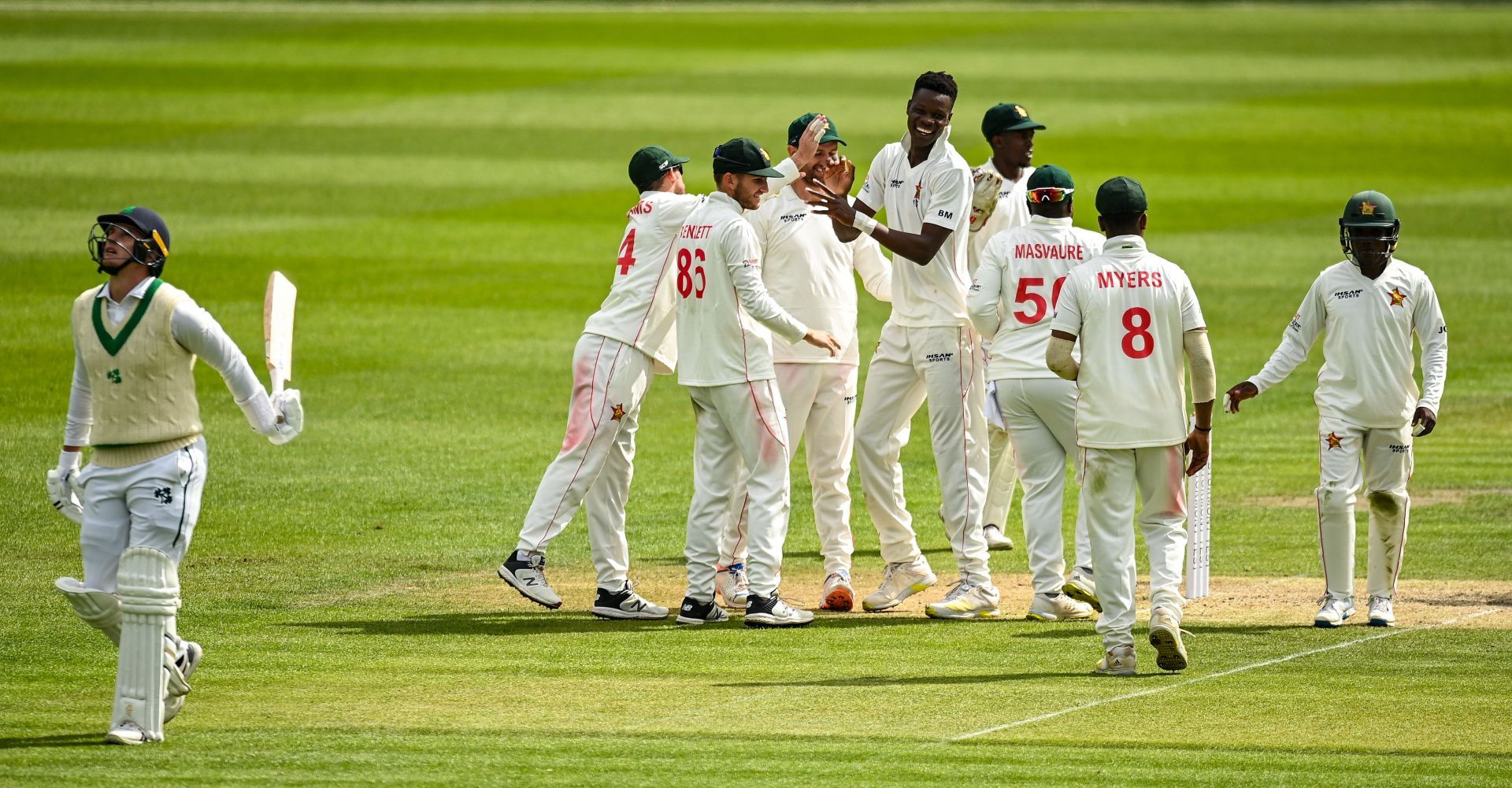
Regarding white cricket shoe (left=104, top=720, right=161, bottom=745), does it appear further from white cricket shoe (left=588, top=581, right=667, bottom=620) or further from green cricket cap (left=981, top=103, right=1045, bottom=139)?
green cricket cap (left=981, top=103, right=1045, bottom=139)

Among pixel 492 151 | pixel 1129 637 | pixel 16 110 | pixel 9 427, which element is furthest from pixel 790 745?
pixel 16 110

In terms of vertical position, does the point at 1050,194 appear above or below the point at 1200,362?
above

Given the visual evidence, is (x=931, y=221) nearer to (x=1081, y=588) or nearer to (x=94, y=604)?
(x=1081, y=588)

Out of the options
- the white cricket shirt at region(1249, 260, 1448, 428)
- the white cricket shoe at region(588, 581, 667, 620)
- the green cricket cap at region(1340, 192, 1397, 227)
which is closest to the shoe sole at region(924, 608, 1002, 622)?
the white cricket shoe at region(588, 581, 667, 620)

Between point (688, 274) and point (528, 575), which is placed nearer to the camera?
point (688, 274)

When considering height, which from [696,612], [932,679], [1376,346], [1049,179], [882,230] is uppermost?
[1049,179]

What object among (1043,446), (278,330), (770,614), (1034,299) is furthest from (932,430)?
(278,330)

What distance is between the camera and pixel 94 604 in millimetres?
6922

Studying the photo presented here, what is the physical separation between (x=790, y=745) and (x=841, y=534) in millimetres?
2795

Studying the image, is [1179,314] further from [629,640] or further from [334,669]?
[334,669]

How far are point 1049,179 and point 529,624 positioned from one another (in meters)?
3.25

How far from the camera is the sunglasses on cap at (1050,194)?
28.9 ft

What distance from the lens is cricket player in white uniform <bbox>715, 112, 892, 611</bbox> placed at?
9445 mm

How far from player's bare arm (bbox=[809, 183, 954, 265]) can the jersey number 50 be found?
2.07 feet
